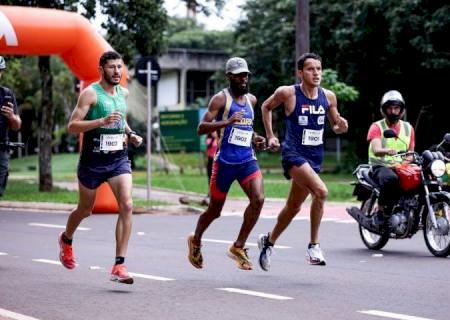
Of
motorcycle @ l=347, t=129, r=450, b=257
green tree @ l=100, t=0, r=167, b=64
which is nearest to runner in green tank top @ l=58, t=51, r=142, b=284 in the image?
motorcycle @ l=347, t=129, r=450, b=257

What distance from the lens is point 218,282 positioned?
9.94 m

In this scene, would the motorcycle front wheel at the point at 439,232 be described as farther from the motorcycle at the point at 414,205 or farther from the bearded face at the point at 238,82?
the bearded face at the point at 238,82

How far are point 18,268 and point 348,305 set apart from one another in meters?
3.96

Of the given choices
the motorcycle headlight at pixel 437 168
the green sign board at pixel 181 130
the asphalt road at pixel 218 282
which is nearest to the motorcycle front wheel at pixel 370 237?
the asphalt road at pixel 218 282

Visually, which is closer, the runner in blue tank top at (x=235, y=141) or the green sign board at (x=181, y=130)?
the runner in blue tank top at (x=235, y=141)

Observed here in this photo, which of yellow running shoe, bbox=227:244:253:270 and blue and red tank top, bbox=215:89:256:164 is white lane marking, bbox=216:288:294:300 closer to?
yellow running shoe, bbox=227:244:253:270

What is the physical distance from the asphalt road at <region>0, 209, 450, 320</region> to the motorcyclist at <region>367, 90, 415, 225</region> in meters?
0.67

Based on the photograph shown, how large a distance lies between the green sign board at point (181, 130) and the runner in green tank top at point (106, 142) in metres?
30.1

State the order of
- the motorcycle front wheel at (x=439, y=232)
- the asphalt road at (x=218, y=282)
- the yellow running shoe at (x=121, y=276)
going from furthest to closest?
the motorcycle front wheel at (x=439, y=232) < the yellow running shoe at (x=121, y=276) < the asphalt road at (x=218, y=282)

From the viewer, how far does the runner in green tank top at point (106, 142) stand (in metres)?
9.55

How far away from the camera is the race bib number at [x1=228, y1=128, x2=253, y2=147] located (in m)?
10.1

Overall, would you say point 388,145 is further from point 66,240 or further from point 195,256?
point 66,240

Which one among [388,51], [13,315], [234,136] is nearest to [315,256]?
[234,136]

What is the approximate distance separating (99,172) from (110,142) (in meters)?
0.28
